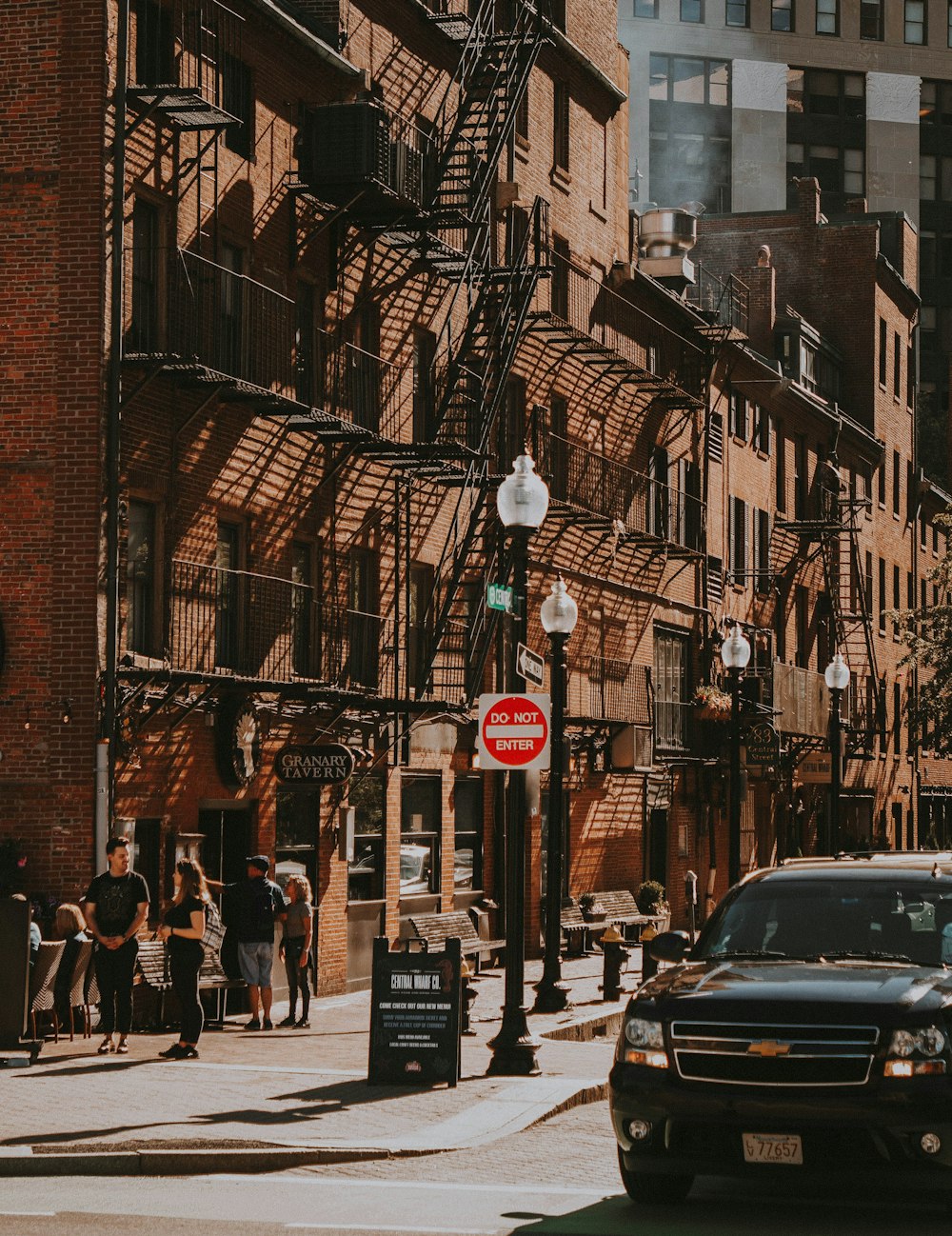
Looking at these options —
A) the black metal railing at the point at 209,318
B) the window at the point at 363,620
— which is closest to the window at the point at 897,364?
the window at the point at 363,620

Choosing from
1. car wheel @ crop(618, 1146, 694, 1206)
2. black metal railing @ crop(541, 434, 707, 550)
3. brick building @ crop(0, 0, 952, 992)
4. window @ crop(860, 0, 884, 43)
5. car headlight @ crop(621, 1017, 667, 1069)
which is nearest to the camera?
car headlight @ crop(621, 1017, 667, 1069)

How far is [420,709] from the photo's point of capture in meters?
25.8

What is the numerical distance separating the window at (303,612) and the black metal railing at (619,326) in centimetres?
675

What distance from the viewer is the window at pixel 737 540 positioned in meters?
44.8

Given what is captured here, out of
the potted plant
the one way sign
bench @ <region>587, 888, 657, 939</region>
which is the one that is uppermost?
the potted plant

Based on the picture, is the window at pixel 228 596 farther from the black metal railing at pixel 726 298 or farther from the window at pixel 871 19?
the window at pixel 871 19

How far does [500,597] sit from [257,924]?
4739 millimetres

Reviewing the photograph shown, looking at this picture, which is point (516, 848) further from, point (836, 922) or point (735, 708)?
point (735, 708)

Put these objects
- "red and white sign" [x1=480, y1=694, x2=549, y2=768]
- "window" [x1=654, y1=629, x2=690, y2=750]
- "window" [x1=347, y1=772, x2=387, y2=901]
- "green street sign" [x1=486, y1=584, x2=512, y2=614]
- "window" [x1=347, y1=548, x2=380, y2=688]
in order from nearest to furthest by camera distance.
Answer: "red and white sign" [x1=480, y1=694, x2=549, y2=768]
"green street sign" [x1=486, y1=584, x2=512, y2=614]
"window" [x1=347, y1=548, x2=380, y2=688]
"window" [x1=347, y1=772, x2=387, y2=901]
"window" [x1=654, y1=629, x2=690, y2=750]

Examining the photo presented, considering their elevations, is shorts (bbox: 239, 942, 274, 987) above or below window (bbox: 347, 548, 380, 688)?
below

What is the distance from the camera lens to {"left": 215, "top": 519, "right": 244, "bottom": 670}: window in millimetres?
22484

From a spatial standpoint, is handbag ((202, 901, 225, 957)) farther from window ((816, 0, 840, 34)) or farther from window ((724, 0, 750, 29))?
window ((816, 0, 840, 34))

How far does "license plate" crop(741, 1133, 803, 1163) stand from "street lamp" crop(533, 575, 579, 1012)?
1127cm

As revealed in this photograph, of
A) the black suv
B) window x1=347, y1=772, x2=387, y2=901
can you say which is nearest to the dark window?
window x1=347, y1=772, x2=387, y2=901
